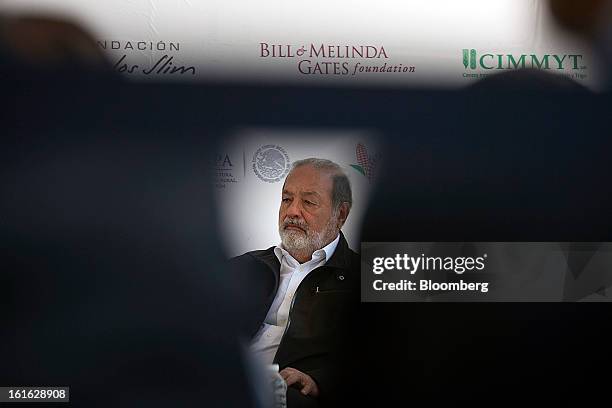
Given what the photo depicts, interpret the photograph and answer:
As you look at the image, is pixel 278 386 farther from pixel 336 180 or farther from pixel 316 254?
pixel 336 180

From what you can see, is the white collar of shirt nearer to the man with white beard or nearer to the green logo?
the man with white beard

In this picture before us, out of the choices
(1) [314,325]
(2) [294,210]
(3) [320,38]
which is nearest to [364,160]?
(2) [294,210]

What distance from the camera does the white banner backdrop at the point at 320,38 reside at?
123 inches

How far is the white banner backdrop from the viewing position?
3113 millimetres

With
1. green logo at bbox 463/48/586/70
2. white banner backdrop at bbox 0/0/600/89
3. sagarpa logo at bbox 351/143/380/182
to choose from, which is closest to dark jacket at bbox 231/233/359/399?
sagarpa logo at bbox 351/143/380/182

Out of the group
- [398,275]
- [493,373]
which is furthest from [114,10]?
[493,373]

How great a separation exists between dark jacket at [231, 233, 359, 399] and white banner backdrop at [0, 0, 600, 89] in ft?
3.34

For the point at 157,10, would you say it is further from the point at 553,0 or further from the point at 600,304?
the point at 600,304

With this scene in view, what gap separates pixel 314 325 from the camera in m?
3.13

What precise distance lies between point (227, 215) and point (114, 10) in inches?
46.2

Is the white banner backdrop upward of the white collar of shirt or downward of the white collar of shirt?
upward

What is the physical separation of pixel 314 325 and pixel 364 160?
0.87m

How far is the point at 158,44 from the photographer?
10.2 ft

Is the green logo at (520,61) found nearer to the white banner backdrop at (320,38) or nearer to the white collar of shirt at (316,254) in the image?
the white banner backdrop at (320,38)
